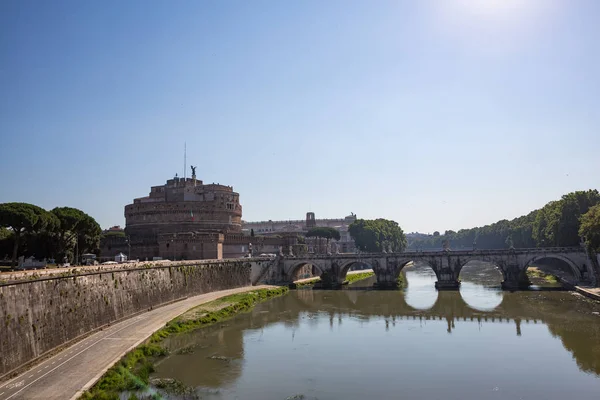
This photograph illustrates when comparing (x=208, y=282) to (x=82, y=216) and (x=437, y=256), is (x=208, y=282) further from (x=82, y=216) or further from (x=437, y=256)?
(x=437, y=256)

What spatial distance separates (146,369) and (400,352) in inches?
438

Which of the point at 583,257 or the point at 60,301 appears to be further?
the point at 583,257

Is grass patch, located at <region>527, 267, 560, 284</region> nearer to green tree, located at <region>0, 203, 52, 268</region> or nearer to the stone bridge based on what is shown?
the stone bridge

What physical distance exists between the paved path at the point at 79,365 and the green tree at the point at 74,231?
13.3 meters

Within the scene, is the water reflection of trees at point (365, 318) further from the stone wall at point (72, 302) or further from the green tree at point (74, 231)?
the green tree at point (74, 231)

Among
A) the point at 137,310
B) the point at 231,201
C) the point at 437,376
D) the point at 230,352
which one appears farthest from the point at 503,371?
the point at 231,201

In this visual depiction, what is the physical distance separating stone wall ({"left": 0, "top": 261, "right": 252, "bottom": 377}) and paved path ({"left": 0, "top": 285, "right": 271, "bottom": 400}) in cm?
64

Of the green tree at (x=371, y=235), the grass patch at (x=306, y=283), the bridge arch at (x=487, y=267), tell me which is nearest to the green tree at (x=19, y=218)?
the grass patch at (x=306, y=283)

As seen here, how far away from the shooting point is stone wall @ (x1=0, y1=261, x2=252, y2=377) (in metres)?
18.2

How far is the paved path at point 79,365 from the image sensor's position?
15773 millimetres

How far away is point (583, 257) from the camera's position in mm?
44969

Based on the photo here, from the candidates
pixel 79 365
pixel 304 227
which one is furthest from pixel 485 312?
pixel 304 227

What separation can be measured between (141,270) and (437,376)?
2026 centimetres

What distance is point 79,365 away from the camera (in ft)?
61.5
